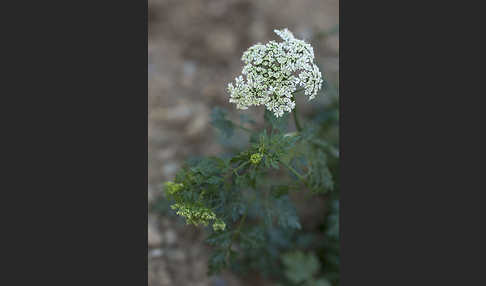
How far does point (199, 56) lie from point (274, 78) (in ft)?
11.3

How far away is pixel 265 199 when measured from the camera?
3.65 metres

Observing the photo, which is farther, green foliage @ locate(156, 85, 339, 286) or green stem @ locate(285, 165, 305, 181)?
green stem @ locate(285, 165, 305, 181)

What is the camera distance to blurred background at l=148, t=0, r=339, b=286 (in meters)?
5.45

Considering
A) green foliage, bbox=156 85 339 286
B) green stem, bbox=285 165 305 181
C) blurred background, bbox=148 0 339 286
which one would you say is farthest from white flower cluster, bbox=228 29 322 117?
blurred background, bbox=148 0 339 286

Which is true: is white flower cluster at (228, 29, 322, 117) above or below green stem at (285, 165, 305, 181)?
above

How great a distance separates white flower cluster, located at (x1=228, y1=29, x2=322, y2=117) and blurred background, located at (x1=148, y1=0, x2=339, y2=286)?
228cm

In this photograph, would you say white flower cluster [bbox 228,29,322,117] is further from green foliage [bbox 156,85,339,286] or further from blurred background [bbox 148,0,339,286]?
blurred background [bbox 148,0,339,286]

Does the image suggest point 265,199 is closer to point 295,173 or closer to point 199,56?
point 295,173

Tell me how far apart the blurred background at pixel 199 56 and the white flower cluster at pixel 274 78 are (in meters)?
2.28

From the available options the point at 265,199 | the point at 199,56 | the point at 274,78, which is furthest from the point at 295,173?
the point at 199,56

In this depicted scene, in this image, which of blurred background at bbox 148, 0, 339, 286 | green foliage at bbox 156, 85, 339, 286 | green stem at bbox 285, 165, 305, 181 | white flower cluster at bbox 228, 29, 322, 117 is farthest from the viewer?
blurred background at bbox 148, 0, 339, 286

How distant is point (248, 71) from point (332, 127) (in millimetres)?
2571

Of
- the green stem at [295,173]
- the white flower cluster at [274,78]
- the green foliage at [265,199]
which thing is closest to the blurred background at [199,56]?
the green foliage at [265,199]

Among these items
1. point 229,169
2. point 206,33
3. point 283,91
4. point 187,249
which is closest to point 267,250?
point 187,249
